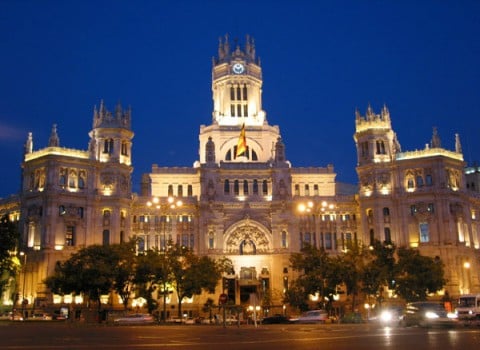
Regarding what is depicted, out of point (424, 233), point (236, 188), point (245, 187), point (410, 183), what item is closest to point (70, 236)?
point (236, 188)

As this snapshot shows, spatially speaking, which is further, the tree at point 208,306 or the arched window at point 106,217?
the arched window at point 106,217

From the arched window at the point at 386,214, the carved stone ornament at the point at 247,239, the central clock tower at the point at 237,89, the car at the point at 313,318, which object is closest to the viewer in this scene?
the car at the point at 313,318

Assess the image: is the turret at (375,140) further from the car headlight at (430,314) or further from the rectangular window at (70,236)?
the car headlight at (430,314)

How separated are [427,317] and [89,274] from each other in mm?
51202

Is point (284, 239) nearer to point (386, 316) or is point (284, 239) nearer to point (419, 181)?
point (419, 181)

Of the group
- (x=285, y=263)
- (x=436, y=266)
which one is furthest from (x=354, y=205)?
(x=436, y=266)

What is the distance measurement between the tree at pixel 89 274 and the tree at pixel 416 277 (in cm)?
4176

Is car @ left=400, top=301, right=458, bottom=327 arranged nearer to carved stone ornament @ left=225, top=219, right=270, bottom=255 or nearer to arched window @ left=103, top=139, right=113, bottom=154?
carved stone ornament @ left=225, top=219, right=270, bottom=255

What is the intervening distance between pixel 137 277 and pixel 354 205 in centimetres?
4694

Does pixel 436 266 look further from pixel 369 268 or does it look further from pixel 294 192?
pixel 294 192

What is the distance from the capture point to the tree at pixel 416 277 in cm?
9081

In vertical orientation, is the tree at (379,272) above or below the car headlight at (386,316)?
above

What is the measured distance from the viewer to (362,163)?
4626 inches

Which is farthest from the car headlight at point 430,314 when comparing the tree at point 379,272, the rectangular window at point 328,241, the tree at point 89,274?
the rectangular window at point 328,241
